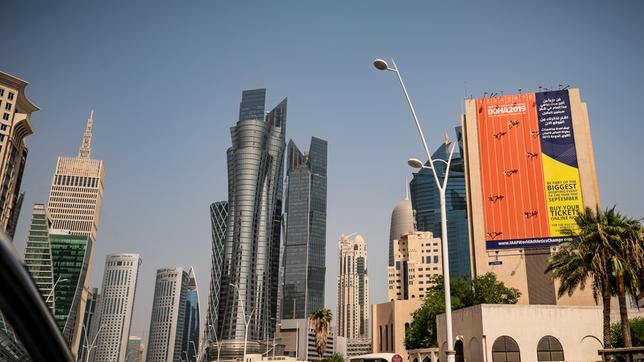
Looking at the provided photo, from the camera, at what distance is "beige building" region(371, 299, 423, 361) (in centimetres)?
11812

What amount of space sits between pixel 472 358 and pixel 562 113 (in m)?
48.3

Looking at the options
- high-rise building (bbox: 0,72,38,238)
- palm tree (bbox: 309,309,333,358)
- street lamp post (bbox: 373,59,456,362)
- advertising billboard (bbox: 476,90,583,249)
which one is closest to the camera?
street lamp post (bbox: 373,59,456,362)

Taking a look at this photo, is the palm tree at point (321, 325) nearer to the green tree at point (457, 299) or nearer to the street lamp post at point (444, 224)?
the green tree at point (457, 299)

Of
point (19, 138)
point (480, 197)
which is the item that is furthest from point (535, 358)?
point (19, 138)

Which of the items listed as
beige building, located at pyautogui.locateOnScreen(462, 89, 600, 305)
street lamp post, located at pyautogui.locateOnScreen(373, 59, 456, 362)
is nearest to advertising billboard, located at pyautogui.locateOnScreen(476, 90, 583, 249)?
beige building, located at pyautogui.locateOnScreen(462, 89, 600, 305)

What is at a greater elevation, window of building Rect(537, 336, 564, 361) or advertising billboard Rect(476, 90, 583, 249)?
advertising billboard Rect(476, 90, 583, 249)

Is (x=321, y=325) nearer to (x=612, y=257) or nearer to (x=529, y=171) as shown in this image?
(x=529, y=171)

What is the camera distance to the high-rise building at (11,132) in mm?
130125

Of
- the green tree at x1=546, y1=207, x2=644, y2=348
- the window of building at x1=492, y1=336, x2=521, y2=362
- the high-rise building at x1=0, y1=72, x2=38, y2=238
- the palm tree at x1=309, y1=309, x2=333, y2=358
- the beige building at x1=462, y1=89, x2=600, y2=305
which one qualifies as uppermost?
the high-rise building at x1=0, y1=72, x2=38, y2=238

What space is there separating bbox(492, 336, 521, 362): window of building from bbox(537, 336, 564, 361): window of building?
223 centimetres

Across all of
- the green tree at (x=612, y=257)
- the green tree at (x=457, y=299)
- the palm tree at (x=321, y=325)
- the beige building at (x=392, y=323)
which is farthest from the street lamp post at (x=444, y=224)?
the beige building at (x=392, y=323)

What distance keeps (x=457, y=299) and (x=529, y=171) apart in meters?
22.8

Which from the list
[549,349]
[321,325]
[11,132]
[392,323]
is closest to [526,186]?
[549,349]

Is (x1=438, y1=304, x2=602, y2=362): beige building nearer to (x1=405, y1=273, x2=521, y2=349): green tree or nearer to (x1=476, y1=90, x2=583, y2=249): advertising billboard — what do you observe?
(x1=405, y1=273, x2=521, y2=349): green tree
